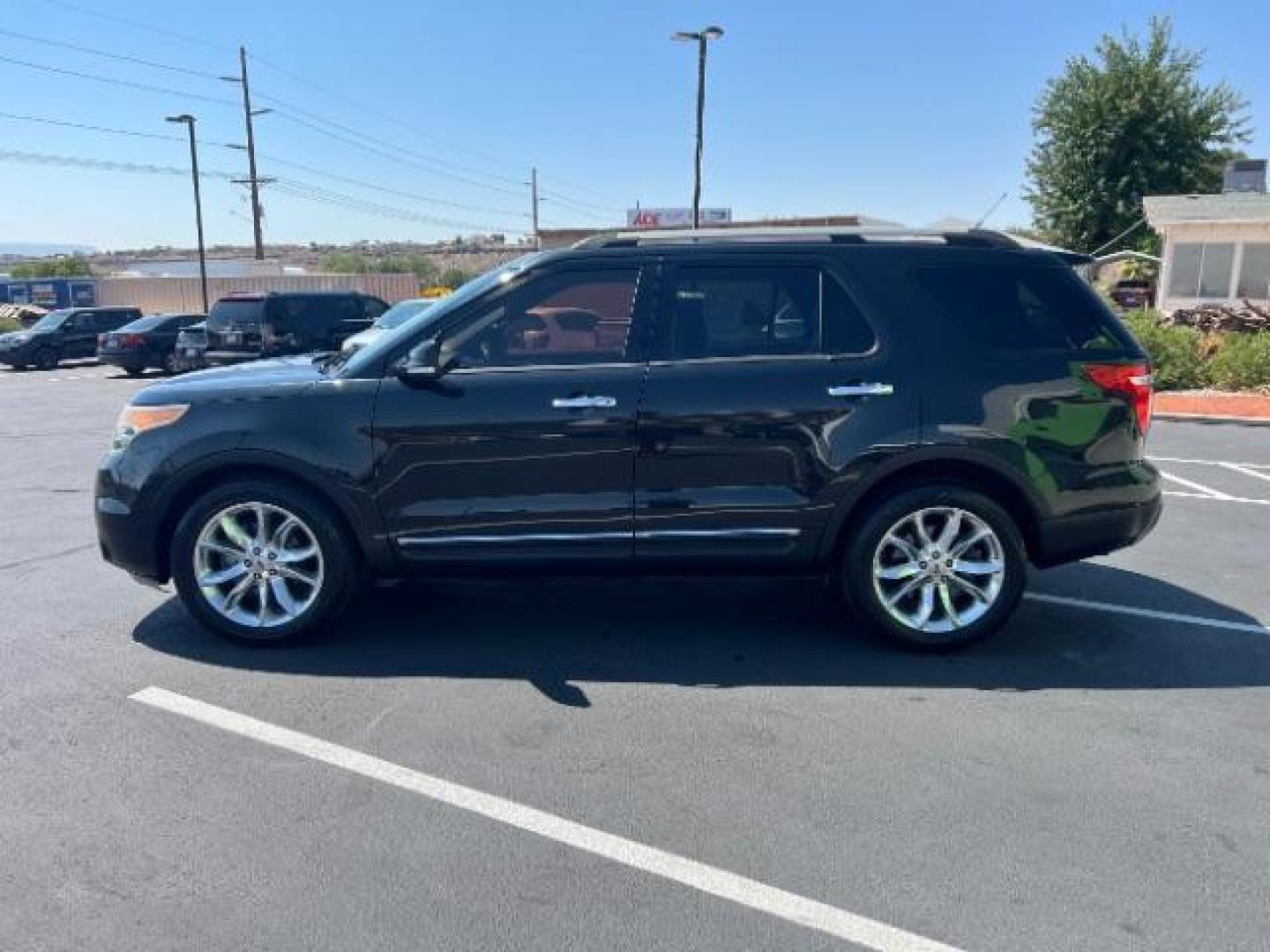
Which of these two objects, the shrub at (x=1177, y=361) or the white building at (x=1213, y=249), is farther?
the white building at (x=1213, y=249)

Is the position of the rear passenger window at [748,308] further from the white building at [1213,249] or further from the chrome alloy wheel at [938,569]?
the white building at [1213,249]

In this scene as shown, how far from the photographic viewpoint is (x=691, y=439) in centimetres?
427

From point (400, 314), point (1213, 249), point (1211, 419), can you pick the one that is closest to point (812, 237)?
point (1211, 419)

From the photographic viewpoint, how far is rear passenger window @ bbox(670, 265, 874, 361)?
4340mm

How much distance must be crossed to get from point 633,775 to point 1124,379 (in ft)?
9.37

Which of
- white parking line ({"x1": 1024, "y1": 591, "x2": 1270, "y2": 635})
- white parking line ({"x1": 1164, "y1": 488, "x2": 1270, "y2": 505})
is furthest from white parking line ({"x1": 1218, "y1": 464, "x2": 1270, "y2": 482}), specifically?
white parking line ({"x1": 1024, "y1": 591, "x2": 1270, "y2": 635})

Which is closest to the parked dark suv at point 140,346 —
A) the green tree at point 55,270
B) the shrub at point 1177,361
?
the shrub at point 1177,361

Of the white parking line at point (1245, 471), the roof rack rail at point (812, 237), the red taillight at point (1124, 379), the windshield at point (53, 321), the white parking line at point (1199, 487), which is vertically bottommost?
the white parking line at point (1199, 487)

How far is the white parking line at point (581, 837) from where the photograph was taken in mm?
2562

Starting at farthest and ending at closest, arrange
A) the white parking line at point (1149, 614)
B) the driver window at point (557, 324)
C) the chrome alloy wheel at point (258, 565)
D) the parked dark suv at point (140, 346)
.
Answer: the parked dark suv at point (140, 346)
the white parking line at point (1149, 614)
the chrome alloy wheel at point (258, 565)
the driver window at point (557, 324)

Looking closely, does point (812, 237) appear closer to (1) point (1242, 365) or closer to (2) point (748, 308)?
(2) point (748, 308)

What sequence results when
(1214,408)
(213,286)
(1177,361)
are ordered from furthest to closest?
(213,286) → (1177,361) → (1214,408)

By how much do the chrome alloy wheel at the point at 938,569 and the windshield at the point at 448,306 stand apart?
2.08m

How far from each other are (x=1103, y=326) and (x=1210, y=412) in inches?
377
